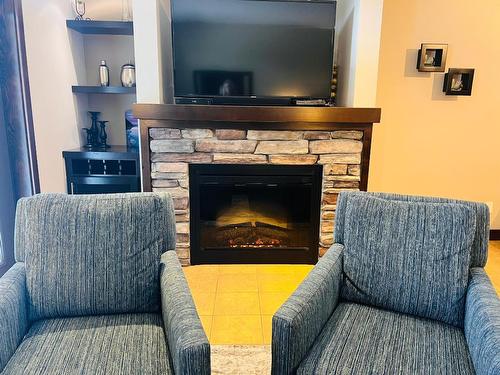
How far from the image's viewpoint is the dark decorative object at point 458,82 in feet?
9.99

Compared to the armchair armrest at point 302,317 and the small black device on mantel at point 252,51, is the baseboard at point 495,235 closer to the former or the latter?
the small black device on mantel at point 252,51

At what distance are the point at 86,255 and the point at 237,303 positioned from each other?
121 centimetres

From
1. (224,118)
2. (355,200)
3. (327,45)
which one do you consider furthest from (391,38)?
(355,200)

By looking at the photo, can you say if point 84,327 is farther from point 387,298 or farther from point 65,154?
point 65,154

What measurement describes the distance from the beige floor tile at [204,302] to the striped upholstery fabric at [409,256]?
1.02 metres

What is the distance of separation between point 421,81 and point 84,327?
3.04m

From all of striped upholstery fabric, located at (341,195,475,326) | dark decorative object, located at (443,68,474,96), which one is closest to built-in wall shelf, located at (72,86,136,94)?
striped upholstery fabric, located at (341,195,475,326)

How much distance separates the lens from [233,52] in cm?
261

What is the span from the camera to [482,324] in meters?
1.15

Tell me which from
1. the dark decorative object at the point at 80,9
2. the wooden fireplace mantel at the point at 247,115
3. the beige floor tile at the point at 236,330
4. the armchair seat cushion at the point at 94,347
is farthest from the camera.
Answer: the dark decorative object at the point at 80,9

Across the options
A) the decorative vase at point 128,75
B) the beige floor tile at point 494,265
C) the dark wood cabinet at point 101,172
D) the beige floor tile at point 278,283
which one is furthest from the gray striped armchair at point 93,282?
the beige floor tile at point 494,265

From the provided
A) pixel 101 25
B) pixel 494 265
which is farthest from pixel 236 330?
pixel 101 25

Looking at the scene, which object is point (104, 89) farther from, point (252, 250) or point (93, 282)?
point (93, 282)

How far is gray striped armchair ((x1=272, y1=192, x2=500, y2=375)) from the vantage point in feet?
3.80
